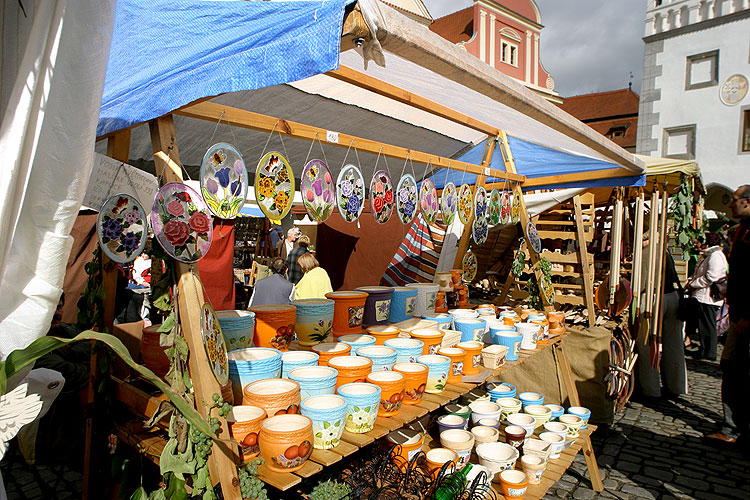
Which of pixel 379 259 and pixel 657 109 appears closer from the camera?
pixel 379 259

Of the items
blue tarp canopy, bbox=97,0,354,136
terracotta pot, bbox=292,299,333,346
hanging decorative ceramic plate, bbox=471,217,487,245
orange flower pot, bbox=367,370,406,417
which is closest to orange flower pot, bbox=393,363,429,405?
orange flower pot, bbox=367,370,406,417

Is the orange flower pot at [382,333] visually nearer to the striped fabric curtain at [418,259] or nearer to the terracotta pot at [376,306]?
the terracotta pot at [376,306]

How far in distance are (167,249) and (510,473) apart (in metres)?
1.94

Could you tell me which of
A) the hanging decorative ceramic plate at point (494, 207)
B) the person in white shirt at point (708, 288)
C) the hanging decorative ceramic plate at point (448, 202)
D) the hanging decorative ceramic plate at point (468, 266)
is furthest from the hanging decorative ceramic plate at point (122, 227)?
the person in white shirt at point (708, 288)

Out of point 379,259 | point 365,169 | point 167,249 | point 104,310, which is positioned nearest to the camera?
point 167,249

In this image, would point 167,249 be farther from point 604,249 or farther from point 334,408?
point 604,249

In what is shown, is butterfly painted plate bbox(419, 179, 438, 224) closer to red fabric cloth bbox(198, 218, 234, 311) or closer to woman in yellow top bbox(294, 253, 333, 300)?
woman in yellow top bbox(294, 253, 333, 300)

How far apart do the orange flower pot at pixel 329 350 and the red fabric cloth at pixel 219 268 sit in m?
3.48

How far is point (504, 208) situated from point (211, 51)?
253cm

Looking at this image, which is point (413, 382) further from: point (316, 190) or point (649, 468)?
point (649, 468)

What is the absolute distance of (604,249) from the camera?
5371 mm

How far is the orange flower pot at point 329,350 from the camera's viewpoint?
1809 mm

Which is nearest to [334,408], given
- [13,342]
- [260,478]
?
[260,478]

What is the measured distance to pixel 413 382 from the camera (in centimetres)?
177
